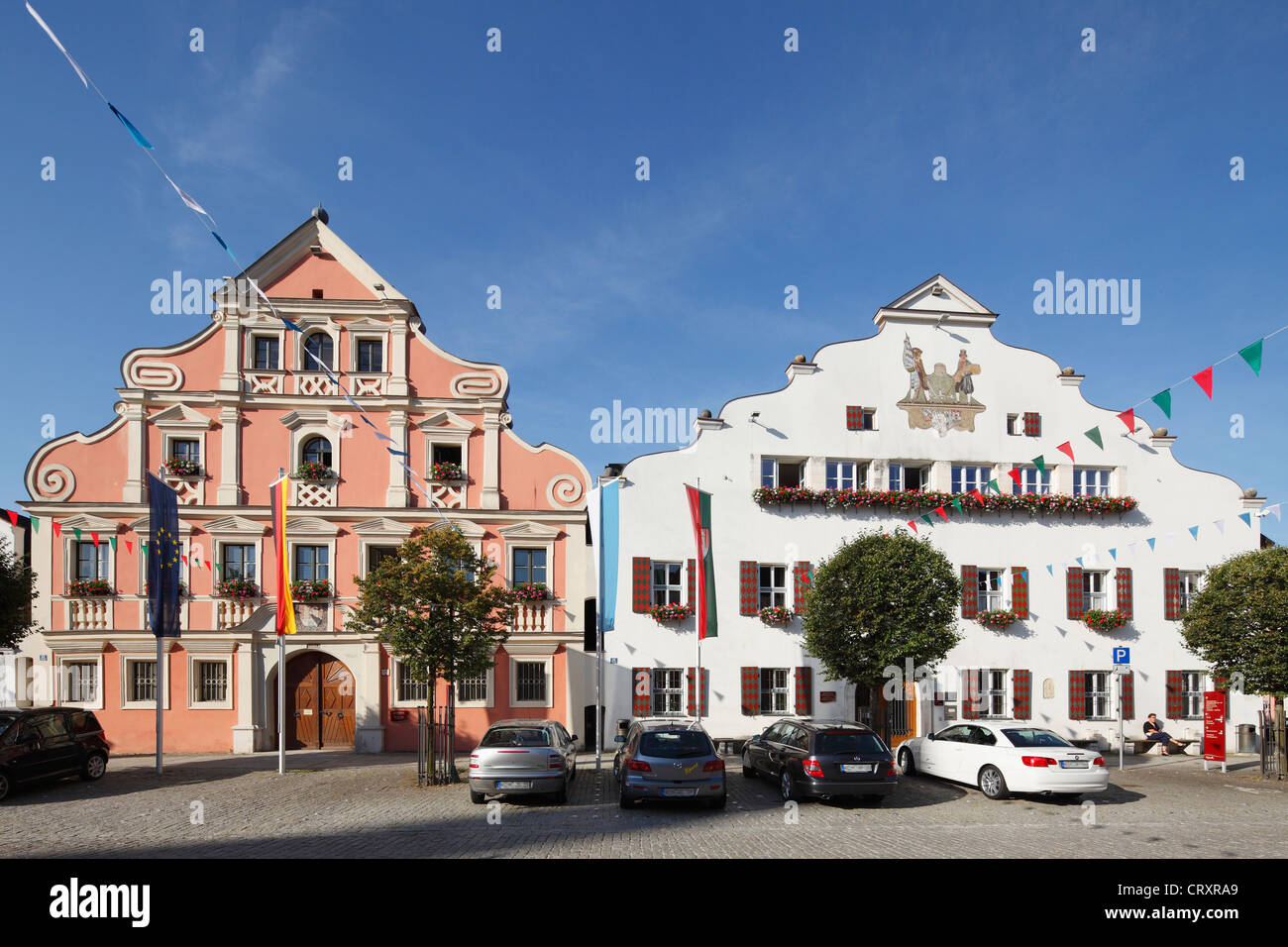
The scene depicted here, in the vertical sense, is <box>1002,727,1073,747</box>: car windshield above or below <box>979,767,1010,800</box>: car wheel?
above

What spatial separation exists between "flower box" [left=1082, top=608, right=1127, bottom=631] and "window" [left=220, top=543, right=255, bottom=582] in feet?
77.2

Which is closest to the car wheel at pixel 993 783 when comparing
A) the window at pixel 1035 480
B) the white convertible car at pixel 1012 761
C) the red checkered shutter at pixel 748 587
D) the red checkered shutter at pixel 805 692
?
the white convertible car at pixel 1012 761

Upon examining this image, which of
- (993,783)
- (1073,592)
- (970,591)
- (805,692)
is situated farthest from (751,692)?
(1073,592)

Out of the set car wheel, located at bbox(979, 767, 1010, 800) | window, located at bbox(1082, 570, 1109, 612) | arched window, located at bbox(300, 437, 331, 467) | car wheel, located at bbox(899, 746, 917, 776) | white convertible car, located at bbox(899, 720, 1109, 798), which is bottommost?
car wheel, located at bbox(899, 746, 917, 776)

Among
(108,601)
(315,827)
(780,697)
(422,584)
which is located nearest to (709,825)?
(315,827)

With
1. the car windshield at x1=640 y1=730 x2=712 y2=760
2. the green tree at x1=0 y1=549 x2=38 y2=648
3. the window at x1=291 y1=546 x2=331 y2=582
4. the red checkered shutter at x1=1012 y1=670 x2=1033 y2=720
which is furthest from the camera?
the red checkered shutter at x1=1012 y1=670 x2=1033 y2=720

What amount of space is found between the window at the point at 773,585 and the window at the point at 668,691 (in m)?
3.19

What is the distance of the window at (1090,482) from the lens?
87.1ft

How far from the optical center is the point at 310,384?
24109 millimetres

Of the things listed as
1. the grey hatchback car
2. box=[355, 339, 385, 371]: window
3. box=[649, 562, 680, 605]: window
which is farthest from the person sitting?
box=[355, 339, 385, 371]: window

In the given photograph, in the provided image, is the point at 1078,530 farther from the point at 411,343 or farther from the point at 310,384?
the point at 310,384

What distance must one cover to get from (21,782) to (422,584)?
8222 mm

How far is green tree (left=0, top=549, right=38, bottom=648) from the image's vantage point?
19062mm

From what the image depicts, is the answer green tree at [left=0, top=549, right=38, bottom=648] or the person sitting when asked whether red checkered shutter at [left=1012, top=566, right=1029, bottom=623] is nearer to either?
the person sitting
